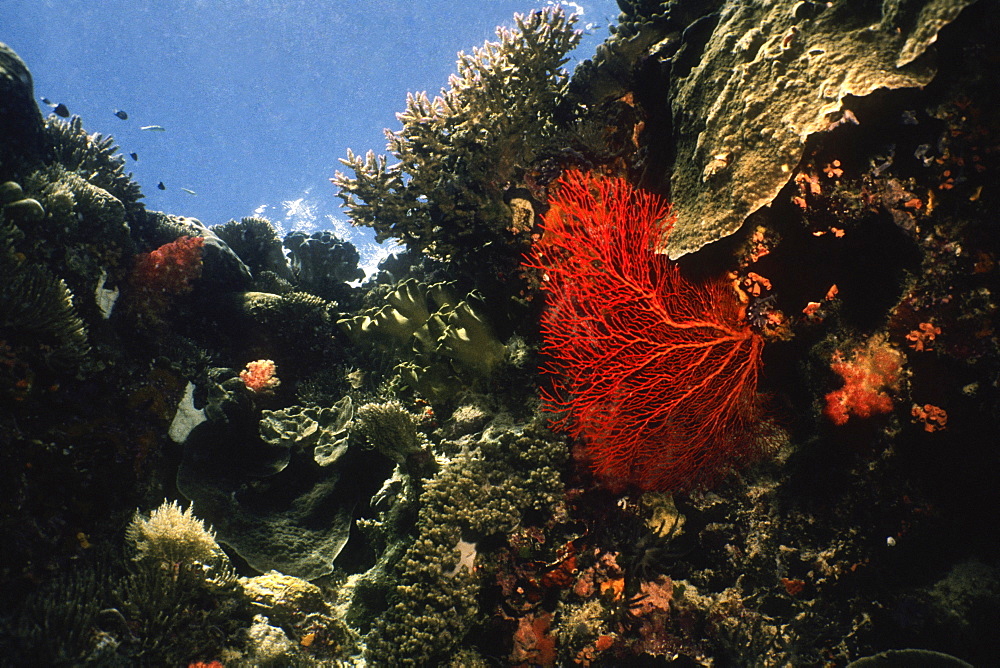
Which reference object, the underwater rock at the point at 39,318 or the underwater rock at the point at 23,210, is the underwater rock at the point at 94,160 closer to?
the underwater rock at the point at 23,210

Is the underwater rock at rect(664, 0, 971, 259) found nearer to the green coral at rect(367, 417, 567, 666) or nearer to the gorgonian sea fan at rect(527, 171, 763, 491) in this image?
the gorgonian sea fan at rect(527, 171, 763, 491)

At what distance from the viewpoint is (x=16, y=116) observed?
643 centimetres

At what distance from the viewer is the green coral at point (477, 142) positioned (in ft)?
16.8

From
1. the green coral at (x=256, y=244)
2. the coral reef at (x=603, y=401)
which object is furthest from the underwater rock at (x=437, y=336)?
the green coral at (x=256, y=244)

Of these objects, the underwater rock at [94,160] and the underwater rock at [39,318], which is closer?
the underwater rock at [39,318]

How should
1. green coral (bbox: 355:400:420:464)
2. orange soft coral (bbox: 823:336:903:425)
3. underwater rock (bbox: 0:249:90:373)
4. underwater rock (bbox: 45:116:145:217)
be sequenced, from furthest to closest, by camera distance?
underwater rock (bbox: 45:116:145:217), green coral (bbox: 355:400:420:464), underwater rock (bbox: 0:249:90:373), orange soft coral (bbox: 823:336:903:425)

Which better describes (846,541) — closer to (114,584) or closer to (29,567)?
(114,584)

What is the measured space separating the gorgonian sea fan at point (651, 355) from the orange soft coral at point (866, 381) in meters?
0.57

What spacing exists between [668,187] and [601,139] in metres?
1.07

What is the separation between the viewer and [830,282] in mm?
3211

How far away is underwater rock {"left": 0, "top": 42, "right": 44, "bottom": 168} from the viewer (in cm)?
625

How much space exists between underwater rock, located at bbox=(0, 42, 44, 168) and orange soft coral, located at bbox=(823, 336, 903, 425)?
1003cm

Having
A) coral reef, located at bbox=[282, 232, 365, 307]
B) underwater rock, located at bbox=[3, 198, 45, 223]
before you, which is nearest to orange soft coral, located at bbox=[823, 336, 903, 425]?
underwater rock, located at bbox=[3, 198, 45, 223]

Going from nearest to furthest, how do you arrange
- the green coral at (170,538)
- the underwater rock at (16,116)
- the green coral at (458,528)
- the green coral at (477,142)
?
the green coral at (458,528) → the green coral at (170,538) → the green coral at (477,142) → the underwater rock at (16,116)
